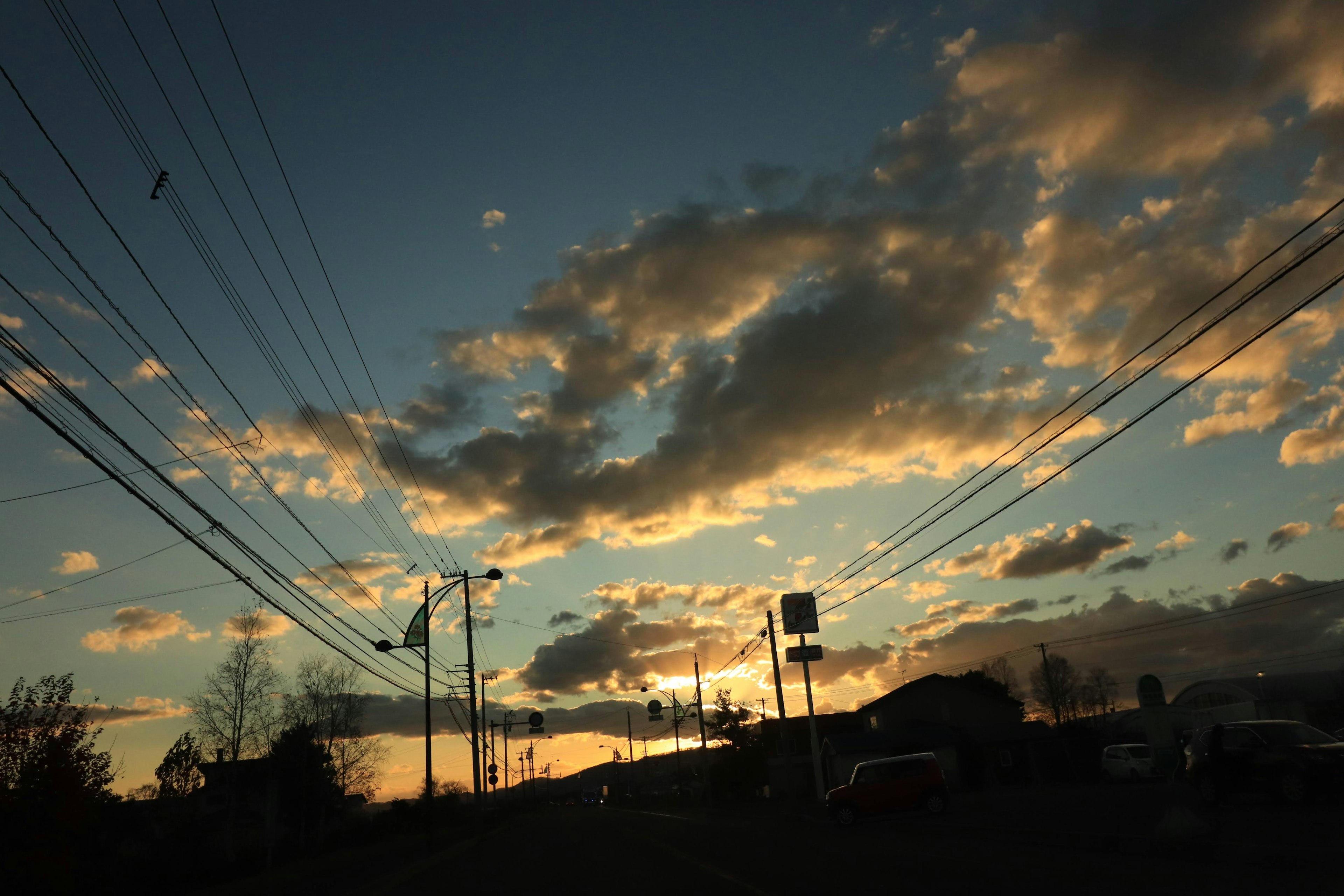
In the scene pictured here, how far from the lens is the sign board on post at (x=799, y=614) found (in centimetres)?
5272

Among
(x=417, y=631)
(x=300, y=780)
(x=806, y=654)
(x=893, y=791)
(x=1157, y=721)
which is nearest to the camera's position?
(x=1157, y=721)

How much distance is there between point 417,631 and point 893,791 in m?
22.7

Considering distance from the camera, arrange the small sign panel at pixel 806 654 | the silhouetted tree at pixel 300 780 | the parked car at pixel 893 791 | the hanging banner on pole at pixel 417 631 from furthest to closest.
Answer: the silhouetted tree at pixel 300 780 → the small sign panel at pixel 806 654 → the hanging banner on pole at pixel 417 631 → the parked car at pixel 893 791

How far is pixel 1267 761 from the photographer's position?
57.4 feet

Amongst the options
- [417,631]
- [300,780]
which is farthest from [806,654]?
[300,780]

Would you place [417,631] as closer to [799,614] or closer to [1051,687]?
[799,614]

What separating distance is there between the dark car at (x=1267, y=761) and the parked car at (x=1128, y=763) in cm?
2214

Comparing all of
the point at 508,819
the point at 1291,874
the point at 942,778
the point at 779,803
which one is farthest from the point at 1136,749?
the point at 508,819

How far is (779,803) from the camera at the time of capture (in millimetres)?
58062

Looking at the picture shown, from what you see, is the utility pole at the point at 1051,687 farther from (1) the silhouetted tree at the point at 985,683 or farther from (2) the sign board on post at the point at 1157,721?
(2) the sign board on post at the point at 1157,721

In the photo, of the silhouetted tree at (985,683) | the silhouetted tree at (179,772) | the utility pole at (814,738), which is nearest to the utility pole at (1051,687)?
the silhouetted tree at (985,683)

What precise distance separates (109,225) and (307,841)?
69478mm

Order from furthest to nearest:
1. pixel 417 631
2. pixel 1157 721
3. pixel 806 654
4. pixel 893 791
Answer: pixel 806 654 < pixel 417 631 < pixel 893 791 < pixel 1157 721

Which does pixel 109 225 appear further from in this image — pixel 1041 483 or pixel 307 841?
pixel 307 841
